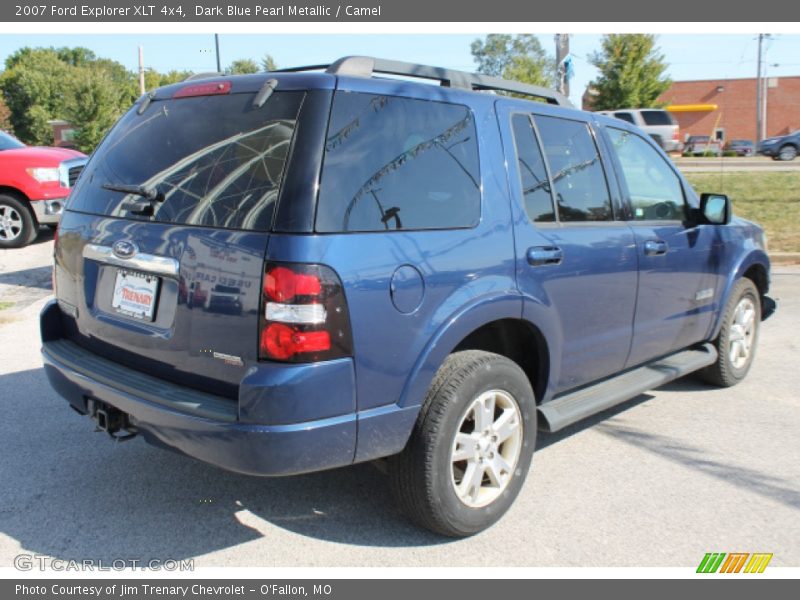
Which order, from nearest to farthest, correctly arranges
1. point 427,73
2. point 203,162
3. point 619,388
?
point 203,162
point 427,73
point 619,388

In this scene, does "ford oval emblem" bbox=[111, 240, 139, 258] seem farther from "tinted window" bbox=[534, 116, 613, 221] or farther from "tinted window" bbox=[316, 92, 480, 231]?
"tinted window" bbox=[534, 116, 613, 221]

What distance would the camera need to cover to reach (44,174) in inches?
408

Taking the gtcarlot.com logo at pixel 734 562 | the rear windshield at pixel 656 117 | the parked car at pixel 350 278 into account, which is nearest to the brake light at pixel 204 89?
the parked car at pixel 350 278

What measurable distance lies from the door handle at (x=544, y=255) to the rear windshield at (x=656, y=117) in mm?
24550

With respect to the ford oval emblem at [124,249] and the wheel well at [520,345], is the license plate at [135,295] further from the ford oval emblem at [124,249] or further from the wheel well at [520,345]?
the wheel well at [520,345]

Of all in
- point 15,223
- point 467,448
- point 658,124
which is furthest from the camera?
point 658,124

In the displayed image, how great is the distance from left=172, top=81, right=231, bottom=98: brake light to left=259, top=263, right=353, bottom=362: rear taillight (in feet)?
3.16

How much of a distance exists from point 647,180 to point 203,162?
2.88 m

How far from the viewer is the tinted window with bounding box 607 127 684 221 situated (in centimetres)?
437

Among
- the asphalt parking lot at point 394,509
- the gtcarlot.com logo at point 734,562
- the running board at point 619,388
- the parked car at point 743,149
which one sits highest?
the parked car at point 743,149

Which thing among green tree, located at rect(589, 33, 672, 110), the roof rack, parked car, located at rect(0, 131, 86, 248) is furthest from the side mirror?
green tree, located at rect(589, 33, 672, 110)

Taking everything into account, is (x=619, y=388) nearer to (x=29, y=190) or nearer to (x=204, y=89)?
(x=204, y=89)

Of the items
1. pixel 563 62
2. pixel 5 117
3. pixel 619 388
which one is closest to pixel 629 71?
pixel 563 62

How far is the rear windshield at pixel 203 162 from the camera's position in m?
2.79
